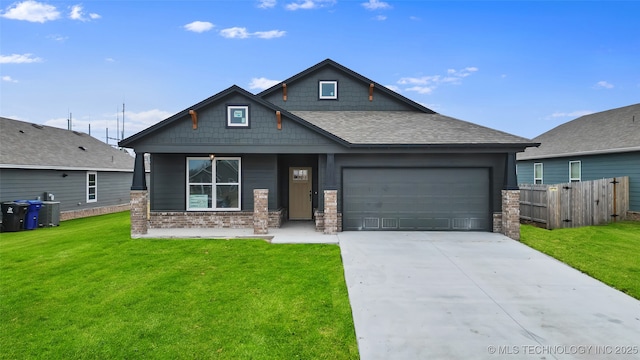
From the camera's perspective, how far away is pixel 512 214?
9539 millimetres

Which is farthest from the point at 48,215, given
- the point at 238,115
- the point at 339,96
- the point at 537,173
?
the point at 537,173

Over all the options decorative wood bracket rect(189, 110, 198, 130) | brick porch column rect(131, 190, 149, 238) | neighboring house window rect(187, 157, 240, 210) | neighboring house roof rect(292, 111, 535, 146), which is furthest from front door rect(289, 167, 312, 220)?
brick porch column rect(131, 190, 149, 238)

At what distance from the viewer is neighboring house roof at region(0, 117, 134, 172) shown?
512 inches

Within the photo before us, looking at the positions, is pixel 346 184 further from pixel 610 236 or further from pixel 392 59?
pixel 392 59

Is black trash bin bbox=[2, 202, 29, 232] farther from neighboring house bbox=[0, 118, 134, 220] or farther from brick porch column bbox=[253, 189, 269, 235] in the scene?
brick porch column bbox=[253, 189, 269, 235]

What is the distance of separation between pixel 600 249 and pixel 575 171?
30.2ft

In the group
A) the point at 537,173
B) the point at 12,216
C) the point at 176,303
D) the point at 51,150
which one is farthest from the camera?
the point at 537,173

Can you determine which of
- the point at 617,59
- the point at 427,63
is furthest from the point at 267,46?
the point at 617,59

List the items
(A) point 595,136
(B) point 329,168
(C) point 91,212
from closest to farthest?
(B) point 329,168 < (A) point 595,136 < (C) point 91,212

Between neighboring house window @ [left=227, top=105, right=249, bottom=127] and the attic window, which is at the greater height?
the attic window

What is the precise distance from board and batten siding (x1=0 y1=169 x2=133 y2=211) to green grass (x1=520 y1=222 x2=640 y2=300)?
1928 cm

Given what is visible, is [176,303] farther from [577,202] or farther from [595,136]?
[595,136]

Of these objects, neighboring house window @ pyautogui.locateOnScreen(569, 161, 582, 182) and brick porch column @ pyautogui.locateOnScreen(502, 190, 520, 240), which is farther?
neighboring house window @ pyautogui.locateOnScreen(569, 161, 582, 182)

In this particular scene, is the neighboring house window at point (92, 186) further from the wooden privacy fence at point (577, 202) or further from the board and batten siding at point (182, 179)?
the wooden privacy fence at point (577, 202)
